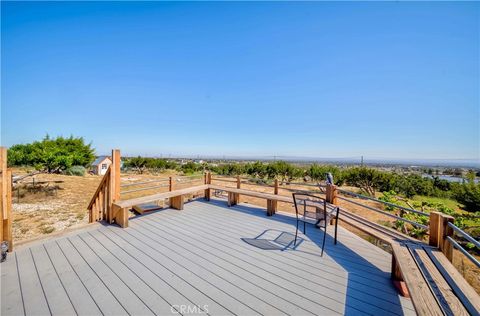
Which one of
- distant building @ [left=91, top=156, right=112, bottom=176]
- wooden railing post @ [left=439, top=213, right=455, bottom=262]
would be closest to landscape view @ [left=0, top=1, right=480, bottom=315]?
wooden railing post @ [left=439, top=213, right=455, bottom=262]

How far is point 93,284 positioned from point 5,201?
181 centimetres

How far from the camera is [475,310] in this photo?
43.8 inches

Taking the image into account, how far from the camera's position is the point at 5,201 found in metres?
2.48

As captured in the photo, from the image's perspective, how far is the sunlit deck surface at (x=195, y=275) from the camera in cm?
173

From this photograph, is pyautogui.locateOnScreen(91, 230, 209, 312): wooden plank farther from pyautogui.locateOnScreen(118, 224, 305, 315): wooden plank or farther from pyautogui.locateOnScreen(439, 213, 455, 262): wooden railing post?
pyautogui.locateOnScreen(439, 213, 455, 262): wooden railing post

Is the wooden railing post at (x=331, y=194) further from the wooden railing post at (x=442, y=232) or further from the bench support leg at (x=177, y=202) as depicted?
the bench support leg at (x=177, y=202)

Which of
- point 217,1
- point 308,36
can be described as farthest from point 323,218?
point 217,1

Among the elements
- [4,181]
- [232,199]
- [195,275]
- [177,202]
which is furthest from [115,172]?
[232,199]

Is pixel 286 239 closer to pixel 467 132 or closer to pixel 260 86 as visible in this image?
pixel 260 86

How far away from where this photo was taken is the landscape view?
187cm

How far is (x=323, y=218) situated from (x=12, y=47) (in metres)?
13.4

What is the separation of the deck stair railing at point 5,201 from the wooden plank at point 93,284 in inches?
24.1

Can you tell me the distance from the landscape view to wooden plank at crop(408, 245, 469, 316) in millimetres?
15

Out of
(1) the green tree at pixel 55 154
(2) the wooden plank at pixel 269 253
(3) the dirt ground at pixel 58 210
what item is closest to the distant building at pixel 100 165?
(1) the green tree at pixel 55 154
